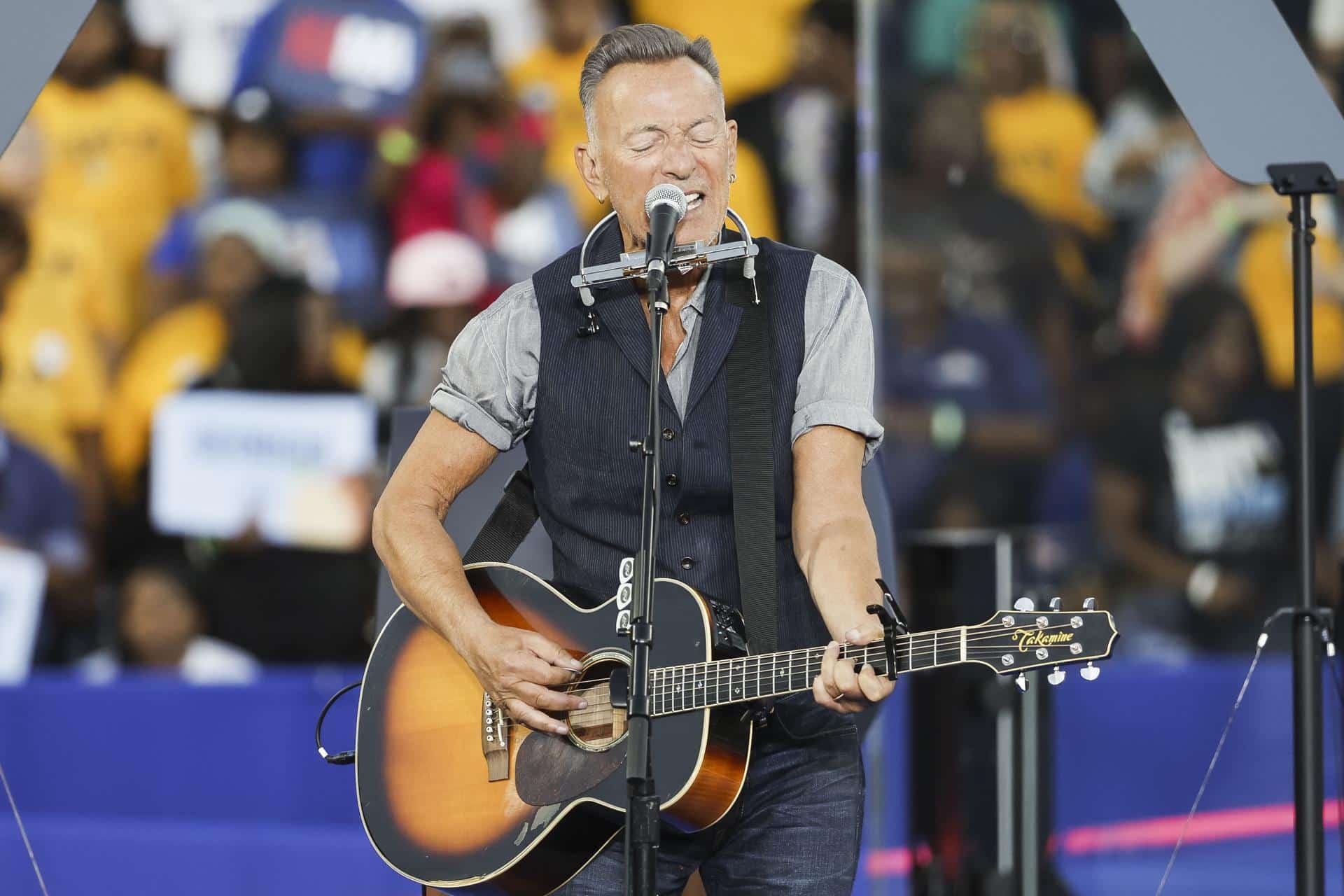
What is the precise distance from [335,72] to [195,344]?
1.22m

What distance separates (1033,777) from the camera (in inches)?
167

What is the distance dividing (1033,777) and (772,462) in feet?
6.04

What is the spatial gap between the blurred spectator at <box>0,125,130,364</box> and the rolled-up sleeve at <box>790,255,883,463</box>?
171 inches

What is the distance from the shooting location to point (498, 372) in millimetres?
2984

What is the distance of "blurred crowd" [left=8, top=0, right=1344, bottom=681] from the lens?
20.4 ft

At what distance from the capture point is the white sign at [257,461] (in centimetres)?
641

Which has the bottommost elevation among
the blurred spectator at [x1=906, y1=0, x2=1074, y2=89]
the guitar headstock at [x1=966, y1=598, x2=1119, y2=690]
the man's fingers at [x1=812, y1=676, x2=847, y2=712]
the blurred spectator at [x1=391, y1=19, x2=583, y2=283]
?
the man's fingers at [x1=812, y1=676, x2=847, y2=712]

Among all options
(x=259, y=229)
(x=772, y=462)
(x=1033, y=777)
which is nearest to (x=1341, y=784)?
(x=1033, y=777)

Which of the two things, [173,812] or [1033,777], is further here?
[173,812]

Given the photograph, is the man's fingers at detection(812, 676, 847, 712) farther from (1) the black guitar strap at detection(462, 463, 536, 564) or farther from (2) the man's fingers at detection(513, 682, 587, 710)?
(1) the black guitar strap at detection(462, 463, 536, 564)

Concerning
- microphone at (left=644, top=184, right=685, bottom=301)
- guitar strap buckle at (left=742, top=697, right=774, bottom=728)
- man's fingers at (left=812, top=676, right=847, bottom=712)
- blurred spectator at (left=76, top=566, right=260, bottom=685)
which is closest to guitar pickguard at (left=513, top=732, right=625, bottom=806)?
guitar strap buckle at (left=742, top=697, right=774, bottom=728)

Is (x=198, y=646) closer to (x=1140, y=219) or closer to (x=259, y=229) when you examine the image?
(x=259, y=229)

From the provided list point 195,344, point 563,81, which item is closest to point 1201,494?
point 563,81

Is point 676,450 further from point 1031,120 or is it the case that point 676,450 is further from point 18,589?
point 18,589
